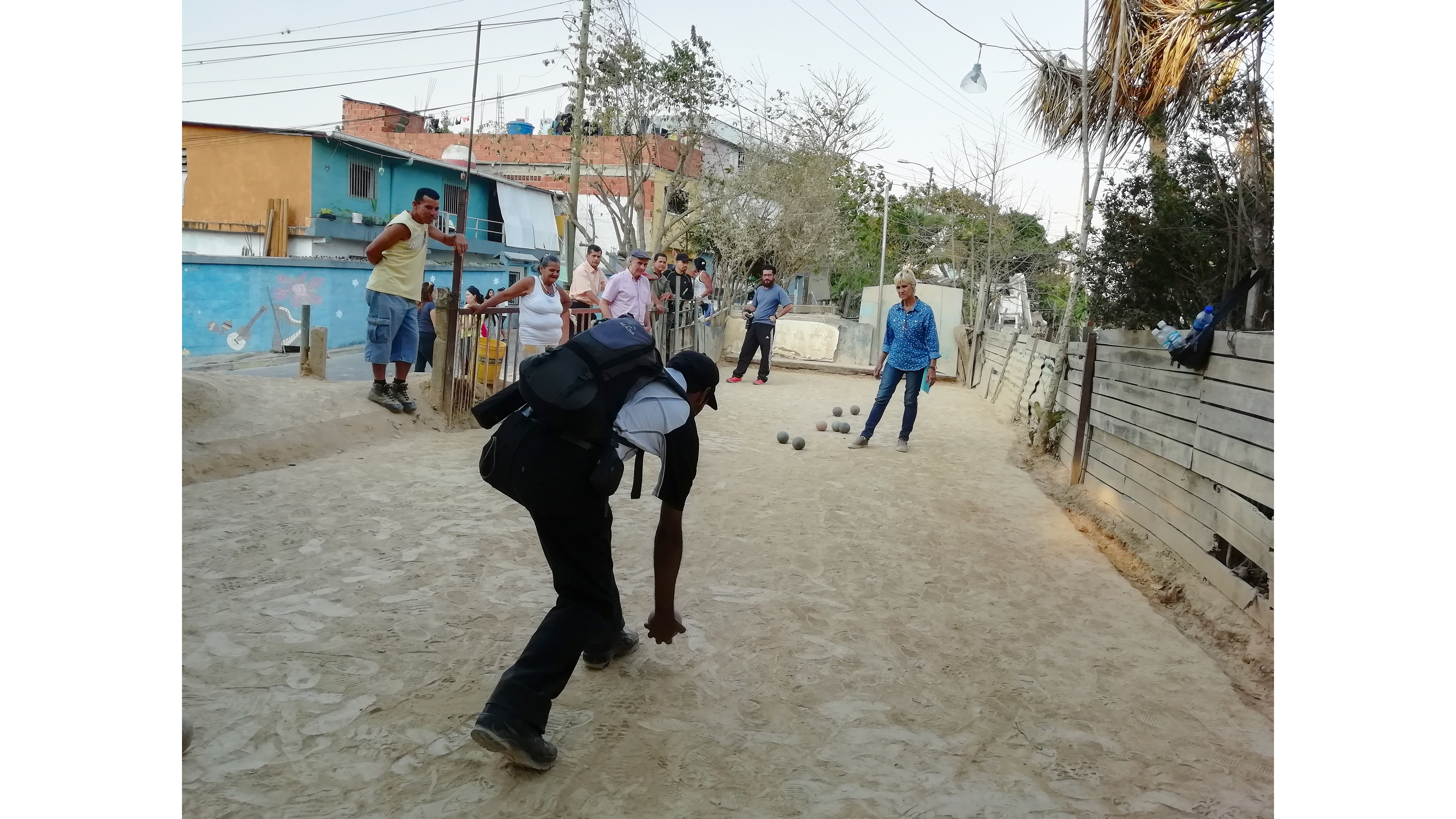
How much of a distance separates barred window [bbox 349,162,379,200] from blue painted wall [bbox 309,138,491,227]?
0.27ft

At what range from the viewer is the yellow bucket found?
32.3 ft

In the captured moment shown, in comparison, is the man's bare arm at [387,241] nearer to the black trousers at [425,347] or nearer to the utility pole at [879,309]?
the black trousers at [425,347]

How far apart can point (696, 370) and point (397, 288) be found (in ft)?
18.2

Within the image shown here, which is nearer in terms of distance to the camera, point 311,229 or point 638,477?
point 638,477

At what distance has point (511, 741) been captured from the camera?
2.96 m

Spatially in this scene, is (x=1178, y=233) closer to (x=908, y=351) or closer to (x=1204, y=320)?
(x=908, y=351)

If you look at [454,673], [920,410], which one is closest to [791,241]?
[920,410]

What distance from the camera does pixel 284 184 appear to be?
25.1 metres

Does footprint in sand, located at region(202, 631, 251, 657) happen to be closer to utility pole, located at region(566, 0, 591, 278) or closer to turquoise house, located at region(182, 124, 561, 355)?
utility pole, located at region(566, 0, 591, 278)

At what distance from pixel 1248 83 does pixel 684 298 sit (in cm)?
867

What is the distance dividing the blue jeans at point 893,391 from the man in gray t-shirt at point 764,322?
5.28m

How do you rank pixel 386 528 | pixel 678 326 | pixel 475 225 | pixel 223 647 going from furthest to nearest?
1. pixel 475 225
2. pixel 678 326
3. pixel 386 528
4. pixel 223 647

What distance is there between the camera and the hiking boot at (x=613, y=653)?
386 centimetres

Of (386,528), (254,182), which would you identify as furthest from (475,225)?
(386,528)
